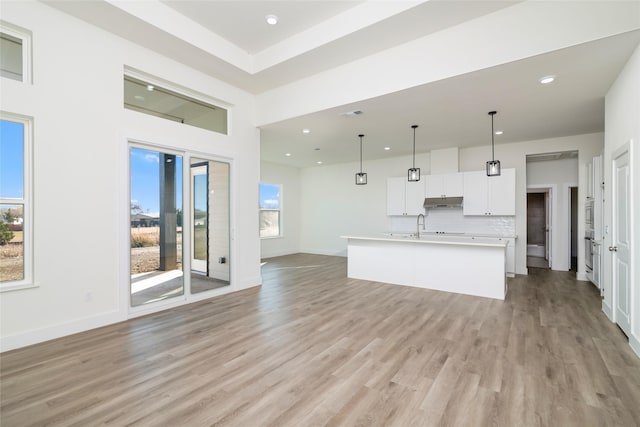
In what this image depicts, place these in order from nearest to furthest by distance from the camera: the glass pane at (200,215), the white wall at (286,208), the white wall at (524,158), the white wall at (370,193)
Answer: the glass pane at (200,215) → the white wall at (524,158) → the white wall at (370,193) → the white wall at (286,208)

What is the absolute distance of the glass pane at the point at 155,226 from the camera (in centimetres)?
391

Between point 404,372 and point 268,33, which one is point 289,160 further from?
point 404,372

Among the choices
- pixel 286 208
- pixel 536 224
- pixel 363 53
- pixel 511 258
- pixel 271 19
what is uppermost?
pixel 271 19

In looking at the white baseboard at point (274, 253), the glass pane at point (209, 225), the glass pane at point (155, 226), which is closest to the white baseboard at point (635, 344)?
the glass pane at point (209, 225)

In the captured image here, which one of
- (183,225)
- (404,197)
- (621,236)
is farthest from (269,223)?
(621,236)

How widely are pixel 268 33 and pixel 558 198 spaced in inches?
288

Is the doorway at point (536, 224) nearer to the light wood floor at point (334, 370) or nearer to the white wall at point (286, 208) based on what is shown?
the light wood floor at point (334, 370)

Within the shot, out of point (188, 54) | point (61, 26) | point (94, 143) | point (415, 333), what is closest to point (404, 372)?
point (415, 333)

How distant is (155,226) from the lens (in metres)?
4.14

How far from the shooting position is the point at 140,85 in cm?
401

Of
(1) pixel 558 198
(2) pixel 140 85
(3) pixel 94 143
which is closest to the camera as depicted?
(3) pixel 94 143

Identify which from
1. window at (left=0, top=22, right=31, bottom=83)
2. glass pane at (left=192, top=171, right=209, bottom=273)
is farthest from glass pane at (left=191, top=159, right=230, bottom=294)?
window at (left=0, top=22, right=31, bottom=83)

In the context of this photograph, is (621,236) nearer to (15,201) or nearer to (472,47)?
(472,47)

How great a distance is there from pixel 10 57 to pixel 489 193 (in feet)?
26.1
